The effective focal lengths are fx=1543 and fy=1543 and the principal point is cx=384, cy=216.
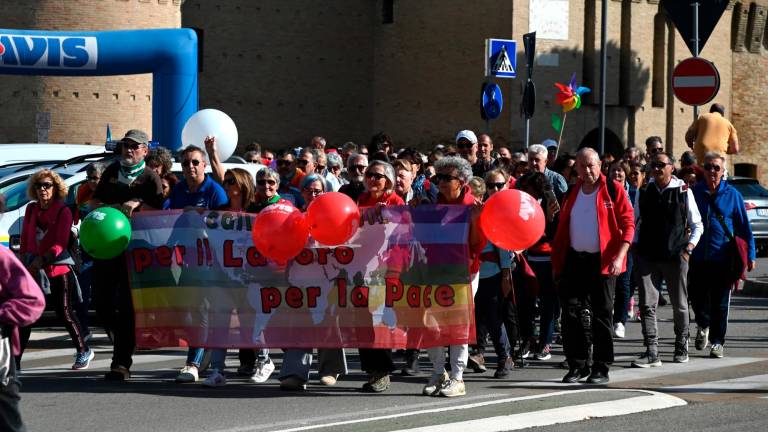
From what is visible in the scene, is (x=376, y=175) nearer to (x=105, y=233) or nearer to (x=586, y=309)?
(x=586, y=309)

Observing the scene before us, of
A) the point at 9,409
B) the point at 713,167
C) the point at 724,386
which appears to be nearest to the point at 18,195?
the point at 713,167

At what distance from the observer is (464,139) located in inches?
641

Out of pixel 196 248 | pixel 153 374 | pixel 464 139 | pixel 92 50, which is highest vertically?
pixel 92 50

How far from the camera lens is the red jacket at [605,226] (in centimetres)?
1242

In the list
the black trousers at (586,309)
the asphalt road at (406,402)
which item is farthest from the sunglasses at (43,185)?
the black trousers at (586,309)

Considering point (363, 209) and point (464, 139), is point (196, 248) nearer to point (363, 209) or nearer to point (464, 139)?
point (363, 209)

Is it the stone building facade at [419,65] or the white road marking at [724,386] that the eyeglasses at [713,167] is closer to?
the white road marking at [724,386]

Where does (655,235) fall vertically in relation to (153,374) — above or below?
above

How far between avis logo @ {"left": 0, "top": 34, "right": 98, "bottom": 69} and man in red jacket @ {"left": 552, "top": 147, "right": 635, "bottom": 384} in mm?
13238

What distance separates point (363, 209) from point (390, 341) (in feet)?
3.45

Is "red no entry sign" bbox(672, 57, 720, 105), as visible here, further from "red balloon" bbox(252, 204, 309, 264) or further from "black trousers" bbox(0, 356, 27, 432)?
"black trousers" bbox(0, 356, 27, 432)

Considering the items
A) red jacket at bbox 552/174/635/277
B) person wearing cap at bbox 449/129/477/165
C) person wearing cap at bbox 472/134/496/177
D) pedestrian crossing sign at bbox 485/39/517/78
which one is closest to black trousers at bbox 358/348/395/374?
red jacket at bbox 552/174/635/277

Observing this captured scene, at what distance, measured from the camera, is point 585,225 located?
12484 millimetres

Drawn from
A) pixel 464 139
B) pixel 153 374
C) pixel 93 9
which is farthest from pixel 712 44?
pixel 153 374
